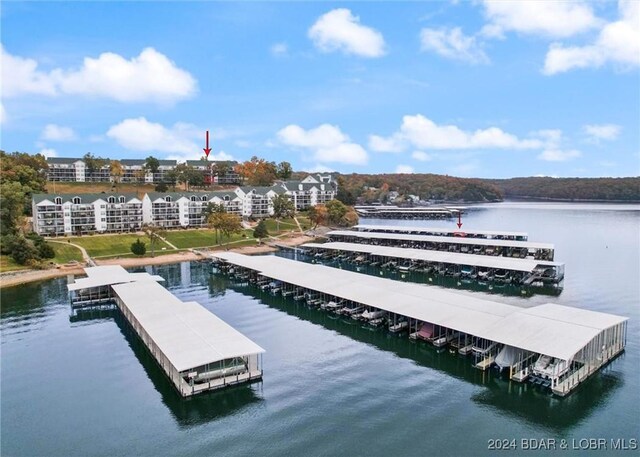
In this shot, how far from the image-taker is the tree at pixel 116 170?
153 m

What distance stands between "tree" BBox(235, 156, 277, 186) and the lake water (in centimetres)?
11418

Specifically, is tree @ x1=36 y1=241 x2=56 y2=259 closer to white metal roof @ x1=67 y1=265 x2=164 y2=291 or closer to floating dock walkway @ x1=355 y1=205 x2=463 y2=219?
white metal roof @ x1=67 y1=265 x2=164 y2=291

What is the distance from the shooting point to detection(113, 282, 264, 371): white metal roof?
3262 centimetres

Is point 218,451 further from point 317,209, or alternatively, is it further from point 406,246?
point 317,209

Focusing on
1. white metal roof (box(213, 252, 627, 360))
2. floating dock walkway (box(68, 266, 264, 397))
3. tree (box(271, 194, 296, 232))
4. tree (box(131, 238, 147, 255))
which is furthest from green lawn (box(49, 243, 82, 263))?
tree (box(271, 194, 296, 232))

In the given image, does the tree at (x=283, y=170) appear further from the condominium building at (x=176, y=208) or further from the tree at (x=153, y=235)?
the tree at (x=153, y=235)

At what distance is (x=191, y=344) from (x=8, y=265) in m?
53.7

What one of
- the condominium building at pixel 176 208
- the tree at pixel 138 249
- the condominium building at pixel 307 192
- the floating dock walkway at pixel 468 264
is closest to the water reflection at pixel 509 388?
the floating dock walkway at pixel 468 264

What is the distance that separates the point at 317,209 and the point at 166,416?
9447 cm

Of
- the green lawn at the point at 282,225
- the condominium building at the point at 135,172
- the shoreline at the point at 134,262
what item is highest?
the condominium building at the point at 135,172

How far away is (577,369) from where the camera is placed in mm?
33656

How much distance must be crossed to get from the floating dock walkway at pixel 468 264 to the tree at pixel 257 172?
3133 inches

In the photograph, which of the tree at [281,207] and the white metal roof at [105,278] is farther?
the tree at [281,207]

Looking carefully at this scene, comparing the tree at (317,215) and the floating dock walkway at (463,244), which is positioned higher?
the tree at (317,215)
